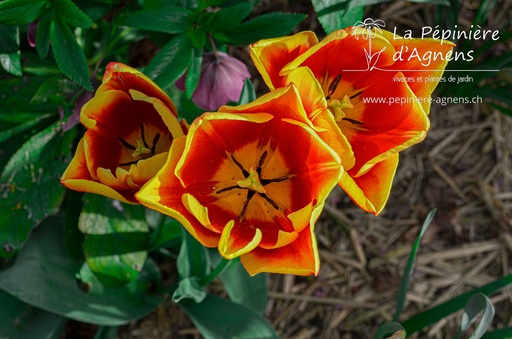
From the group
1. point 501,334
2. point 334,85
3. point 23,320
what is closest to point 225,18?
point 334,85

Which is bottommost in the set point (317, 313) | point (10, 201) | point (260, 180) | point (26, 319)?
point (317, 313)

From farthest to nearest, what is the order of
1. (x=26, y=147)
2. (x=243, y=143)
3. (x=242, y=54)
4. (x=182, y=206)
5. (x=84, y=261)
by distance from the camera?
(x=242, y=54)
(x=84, y=261)
(x=26, y=147)
(x=243, y=143)
(x=182, y=206)

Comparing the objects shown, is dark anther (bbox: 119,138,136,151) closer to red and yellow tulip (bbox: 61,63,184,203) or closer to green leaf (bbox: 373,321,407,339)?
red and yellow tulip (bbox: 61,63,184,203)

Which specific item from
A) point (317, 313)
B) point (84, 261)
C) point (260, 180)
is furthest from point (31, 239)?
point (317, 313)

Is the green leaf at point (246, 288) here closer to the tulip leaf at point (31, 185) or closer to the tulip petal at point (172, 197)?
the tulip leaf at point (31, 185)

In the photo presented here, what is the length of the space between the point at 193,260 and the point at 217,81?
36 cm

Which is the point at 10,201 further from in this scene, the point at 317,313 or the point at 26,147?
the point at 317,313

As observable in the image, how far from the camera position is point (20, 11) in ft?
3.41

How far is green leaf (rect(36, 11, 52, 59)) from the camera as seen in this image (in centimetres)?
107

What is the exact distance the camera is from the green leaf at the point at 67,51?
1050mm

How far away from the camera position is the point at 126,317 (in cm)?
139

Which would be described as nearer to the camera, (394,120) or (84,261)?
(394,120)

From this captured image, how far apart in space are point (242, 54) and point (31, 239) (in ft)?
2.32

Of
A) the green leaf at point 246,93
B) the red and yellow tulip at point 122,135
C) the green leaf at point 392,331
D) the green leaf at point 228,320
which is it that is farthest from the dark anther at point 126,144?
the green leaf at point 392,331
